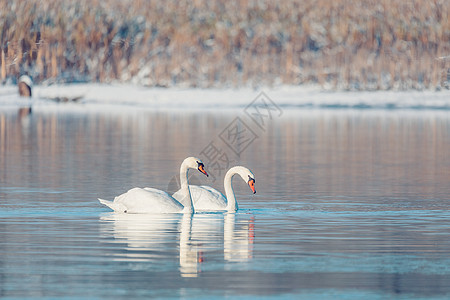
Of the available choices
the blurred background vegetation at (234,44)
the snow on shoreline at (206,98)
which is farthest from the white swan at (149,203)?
the blurred background vegetation at (234,44)

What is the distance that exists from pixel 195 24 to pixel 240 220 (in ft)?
137

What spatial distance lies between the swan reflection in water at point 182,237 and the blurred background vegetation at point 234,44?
34495mm

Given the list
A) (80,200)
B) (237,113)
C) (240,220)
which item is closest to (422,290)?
(240,220)

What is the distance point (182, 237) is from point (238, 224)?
1.31 m

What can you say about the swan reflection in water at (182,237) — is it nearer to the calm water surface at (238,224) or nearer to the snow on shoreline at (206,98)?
the calm water surface at (238,224)

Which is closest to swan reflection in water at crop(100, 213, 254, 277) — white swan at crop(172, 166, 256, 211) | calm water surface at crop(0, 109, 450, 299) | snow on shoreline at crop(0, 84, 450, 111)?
calm water surface at crop(0, 109, 450, 299)

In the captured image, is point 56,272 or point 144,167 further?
point 144,167

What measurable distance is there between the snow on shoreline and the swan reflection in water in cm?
3060

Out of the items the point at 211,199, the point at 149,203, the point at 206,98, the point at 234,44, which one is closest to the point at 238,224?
the point at 149,203

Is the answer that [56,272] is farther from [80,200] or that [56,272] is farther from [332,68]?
[332,68]

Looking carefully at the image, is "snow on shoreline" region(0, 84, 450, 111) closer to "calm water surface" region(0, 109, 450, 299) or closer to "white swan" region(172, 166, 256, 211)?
"calm water surface" region(0, 109, 450, 299)

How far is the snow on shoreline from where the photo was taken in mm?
45594

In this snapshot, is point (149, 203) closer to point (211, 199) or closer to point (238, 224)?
point (211, 199)

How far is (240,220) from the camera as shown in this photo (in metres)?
13.8
